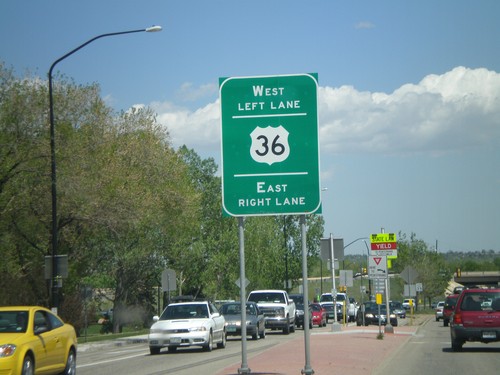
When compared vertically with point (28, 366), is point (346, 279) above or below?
above

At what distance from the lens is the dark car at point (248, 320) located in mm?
34094

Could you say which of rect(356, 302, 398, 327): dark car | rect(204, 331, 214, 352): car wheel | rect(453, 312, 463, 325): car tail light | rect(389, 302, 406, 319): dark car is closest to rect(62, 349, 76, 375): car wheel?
rect(204, 331, 214, 352): car wheel

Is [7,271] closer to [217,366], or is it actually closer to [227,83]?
[217,366]

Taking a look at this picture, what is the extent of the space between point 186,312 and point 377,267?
30.4ft

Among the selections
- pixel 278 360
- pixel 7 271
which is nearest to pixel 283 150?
pixel 278 360

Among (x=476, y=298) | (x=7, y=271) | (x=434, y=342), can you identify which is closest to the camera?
(x=476, y=298)

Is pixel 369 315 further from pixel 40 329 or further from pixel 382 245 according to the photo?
pixel 40 329

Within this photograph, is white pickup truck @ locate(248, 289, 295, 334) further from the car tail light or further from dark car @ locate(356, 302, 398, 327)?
the car tail light

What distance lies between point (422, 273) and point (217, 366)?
88.3 meters

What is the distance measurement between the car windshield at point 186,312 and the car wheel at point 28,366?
12.5m

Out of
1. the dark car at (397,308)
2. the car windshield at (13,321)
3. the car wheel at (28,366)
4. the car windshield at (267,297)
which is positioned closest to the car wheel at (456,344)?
the car windshield at (13,321)

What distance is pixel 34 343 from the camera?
597 inches

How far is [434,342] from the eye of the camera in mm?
31578

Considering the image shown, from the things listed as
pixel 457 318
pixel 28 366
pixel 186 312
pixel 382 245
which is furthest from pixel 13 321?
pixel 382 245
